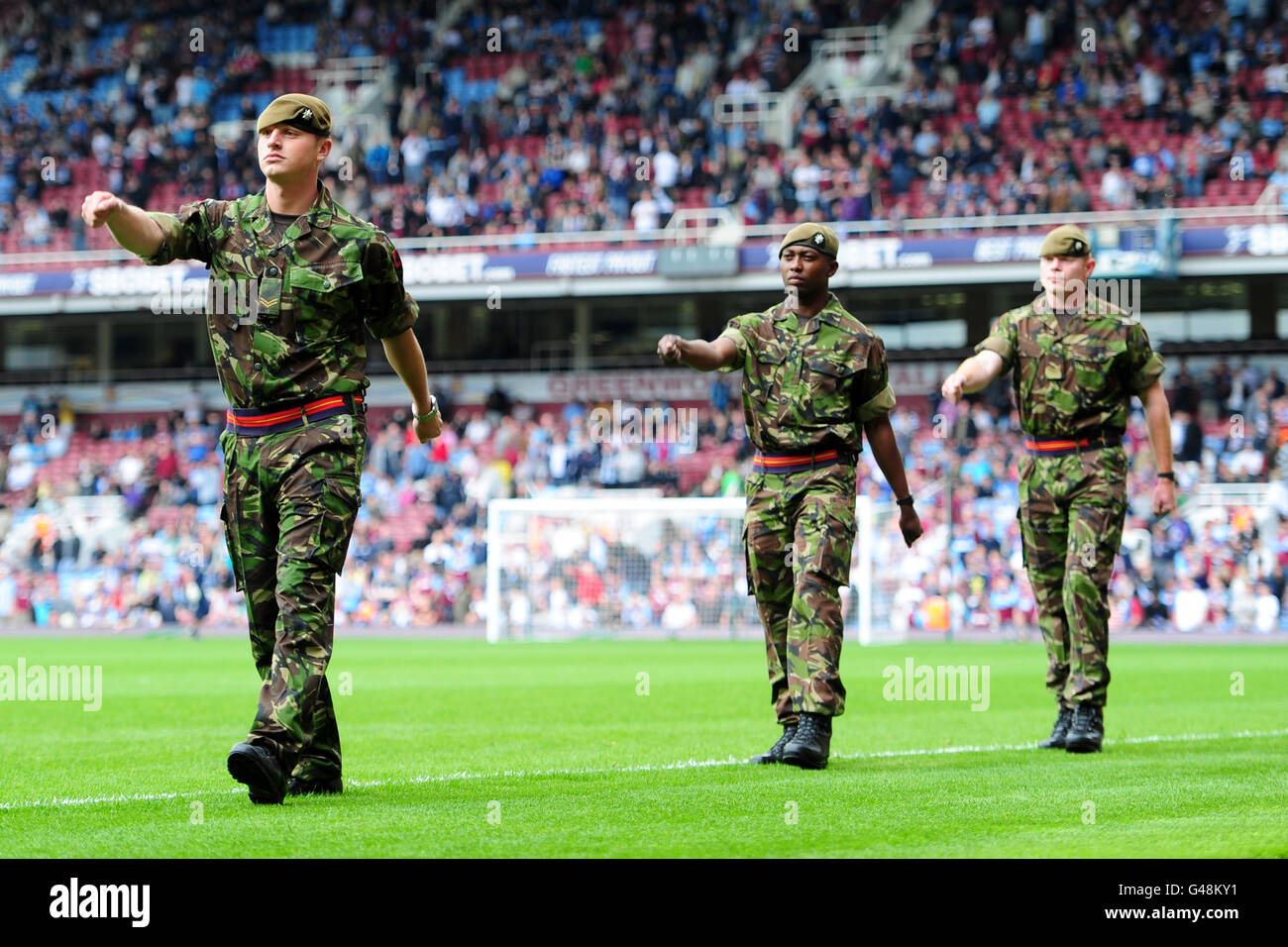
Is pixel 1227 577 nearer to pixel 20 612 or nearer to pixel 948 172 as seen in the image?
pixel 948 172

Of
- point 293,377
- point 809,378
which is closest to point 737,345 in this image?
point 809,378

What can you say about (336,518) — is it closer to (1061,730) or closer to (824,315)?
(824,315)

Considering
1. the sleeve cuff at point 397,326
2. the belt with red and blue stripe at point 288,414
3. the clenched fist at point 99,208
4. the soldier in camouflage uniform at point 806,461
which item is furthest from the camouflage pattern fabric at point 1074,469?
the clenched fist at point 99,208

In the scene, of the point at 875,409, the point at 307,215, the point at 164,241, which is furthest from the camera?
the point at 875,409

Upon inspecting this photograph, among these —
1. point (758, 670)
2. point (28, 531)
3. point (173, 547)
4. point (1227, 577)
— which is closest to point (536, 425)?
point (173, 547)

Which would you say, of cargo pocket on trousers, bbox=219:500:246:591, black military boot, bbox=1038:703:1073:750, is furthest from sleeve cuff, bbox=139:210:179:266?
black military boot, bbox=1038:703:1073:750

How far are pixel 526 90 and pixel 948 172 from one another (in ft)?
32.2

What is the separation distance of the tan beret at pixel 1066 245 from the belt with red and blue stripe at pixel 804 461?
1767mm

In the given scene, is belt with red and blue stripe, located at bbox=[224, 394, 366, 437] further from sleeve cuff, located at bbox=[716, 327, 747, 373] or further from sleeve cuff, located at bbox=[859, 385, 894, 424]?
sleeve cuff, located at bbox=[859, 385, 894, 424]

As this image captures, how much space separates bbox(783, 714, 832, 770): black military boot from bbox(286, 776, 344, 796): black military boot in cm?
213

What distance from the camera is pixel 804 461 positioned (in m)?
8.53

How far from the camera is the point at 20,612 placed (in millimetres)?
33062

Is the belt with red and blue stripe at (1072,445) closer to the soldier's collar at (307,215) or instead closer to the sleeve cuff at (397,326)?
the sleeve cuff at (397,326)

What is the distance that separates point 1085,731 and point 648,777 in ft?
8.27
